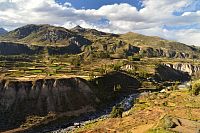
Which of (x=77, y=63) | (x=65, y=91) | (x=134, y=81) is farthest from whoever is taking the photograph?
(x=77, y=63)

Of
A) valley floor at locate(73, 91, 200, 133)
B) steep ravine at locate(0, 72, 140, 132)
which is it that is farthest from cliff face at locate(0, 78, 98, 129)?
valley floor at locate(73, 91, 200, 133)

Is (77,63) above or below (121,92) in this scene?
above

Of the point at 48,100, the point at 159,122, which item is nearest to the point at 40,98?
the point at 48,100

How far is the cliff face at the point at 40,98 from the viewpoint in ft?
328

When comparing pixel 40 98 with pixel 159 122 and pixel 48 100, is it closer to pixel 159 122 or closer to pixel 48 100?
pixel 48 100

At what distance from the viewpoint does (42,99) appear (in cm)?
10981

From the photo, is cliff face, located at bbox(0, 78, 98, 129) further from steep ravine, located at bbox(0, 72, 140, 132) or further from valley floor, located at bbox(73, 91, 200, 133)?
valley floor, located at bbox(73, 91, 200, 133)

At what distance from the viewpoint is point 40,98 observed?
110 meters

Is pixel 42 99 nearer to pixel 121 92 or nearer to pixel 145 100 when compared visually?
pixel 145 100

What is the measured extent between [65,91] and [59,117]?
15.2m

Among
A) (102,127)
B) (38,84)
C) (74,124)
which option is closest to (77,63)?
(38,84)

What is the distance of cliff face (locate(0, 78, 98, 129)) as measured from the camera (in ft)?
328

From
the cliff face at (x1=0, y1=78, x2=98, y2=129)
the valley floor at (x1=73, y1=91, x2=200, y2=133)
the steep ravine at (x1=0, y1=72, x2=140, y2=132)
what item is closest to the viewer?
the valley floor at (x1=73, y1=91, x2=200, y2=133)

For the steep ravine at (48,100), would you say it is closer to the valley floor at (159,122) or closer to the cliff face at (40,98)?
the cliff face at (40,98)
